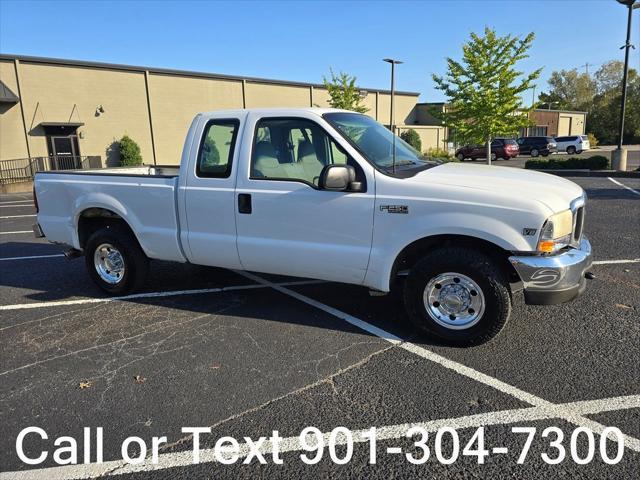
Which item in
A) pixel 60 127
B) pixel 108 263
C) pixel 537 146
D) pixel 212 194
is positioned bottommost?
pixel 108 263

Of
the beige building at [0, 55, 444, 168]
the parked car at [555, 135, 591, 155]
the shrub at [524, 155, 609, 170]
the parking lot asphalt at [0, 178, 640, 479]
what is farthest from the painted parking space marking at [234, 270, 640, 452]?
the parked car at [555, 135, 591, 155]

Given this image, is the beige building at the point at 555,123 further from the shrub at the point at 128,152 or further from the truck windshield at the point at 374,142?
the truck windshield at the point at 374,142

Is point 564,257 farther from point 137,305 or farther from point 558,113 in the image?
point 558,113

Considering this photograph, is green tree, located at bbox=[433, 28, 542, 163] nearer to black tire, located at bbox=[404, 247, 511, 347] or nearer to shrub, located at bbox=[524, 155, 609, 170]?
shrub, located at bbox=[524, 155, 609, 170]

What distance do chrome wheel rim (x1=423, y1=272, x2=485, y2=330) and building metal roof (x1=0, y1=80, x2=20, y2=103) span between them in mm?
27121

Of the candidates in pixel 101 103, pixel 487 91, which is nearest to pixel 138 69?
pixel 101 103

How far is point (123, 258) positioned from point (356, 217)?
2903 mm

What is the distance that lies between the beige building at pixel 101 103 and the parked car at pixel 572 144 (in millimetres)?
20681

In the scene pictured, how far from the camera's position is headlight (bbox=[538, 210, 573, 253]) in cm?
370

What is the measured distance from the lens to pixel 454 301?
13.4 ft

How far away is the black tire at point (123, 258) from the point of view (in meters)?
5.51

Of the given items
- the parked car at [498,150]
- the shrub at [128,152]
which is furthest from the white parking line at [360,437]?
the parked car at [498,150]

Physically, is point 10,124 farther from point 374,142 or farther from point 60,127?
point 374,142

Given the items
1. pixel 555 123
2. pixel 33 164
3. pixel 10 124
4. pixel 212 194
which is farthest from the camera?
pixel 555 123
